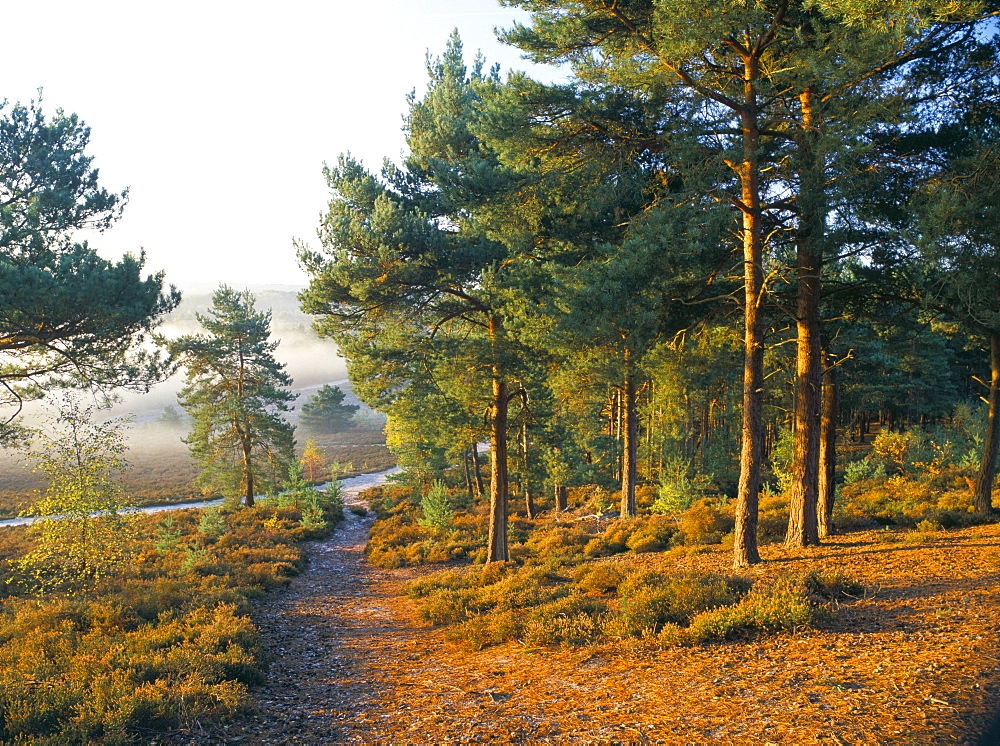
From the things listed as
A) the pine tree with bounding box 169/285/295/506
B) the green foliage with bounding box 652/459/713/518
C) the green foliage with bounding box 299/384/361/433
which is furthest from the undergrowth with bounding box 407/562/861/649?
the green foliage with bounding box 299/384/361/433

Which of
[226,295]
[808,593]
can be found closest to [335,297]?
[808,593]

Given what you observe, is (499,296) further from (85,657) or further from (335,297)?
(85,657)

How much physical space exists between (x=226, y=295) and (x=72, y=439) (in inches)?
768

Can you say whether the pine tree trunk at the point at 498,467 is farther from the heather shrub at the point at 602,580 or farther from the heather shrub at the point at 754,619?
the heather shrub at the point at 754,619

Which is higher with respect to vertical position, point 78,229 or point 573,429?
point 78,229

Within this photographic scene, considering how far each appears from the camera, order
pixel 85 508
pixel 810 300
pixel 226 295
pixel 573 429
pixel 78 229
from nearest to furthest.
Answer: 1. pixel 810 300
2. pixel 85 508
3. pixel 78 229
4. pixel 573 429
5. pixel 226 295

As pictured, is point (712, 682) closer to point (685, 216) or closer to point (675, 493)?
point (685, 216)

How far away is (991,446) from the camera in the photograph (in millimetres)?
11836

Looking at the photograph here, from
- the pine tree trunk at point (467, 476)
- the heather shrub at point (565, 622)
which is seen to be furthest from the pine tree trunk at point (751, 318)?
the pine tree trunk at point (467, 476)

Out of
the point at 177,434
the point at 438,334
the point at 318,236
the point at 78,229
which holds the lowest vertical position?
the point at 177,434

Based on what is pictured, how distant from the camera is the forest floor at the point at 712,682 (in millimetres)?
4410

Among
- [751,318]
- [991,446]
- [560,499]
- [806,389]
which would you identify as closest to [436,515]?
[560,499]

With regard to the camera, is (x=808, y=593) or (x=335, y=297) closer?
(x=808, y=593)

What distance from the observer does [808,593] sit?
7.18 meters
